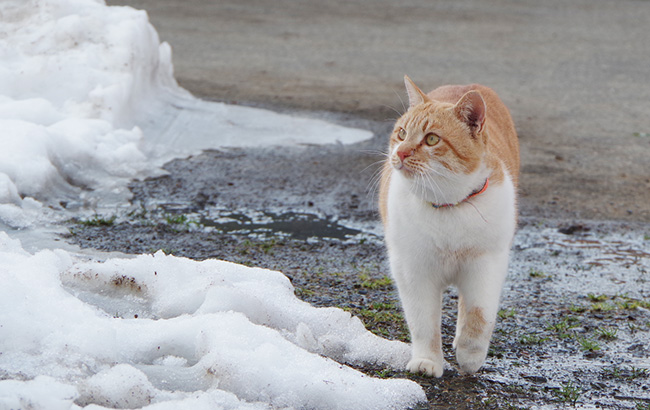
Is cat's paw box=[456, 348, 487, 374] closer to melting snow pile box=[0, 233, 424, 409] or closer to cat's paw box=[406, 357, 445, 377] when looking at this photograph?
cat's paw box=[406, 357, 445, 377]

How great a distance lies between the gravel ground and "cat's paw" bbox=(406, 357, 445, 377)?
0.04 meters

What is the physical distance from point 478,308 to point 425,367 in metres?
0.32

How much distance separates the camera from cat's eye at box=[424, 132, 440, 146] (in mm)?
3338

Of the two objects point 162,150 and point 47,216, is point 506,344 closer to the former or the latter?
point 47,216

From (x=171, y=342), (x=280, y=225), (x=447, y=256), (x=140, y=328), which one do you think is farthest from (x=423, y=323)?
(x=280, y=225)

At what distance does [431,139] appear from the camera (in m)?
3.35

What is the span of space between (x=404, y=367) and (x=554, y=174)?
3.75m

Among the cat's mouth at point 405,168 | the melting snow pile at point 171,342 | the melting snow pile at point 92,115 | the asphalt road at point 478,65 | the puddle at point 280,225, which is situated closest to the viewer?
the melting snow pile at point 171,342

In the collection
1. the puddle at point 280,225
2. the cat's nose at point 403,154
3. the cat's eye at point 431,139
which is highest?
the cat's eye at point 431,139

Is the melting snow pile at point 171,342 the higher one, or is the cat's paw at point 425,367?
the melting snow pile at point 171,342

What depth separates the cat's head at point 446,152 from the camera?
129 inches

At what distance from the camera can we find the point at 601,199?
621 centimetres

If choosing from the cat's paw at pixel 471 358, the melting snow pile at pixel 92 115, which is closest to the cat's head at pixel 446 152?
the cat's paw at pixel 471 358

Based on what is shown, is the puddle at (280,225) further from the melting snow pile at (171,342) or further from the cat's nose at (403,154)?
the cat's nose at (403,154)
